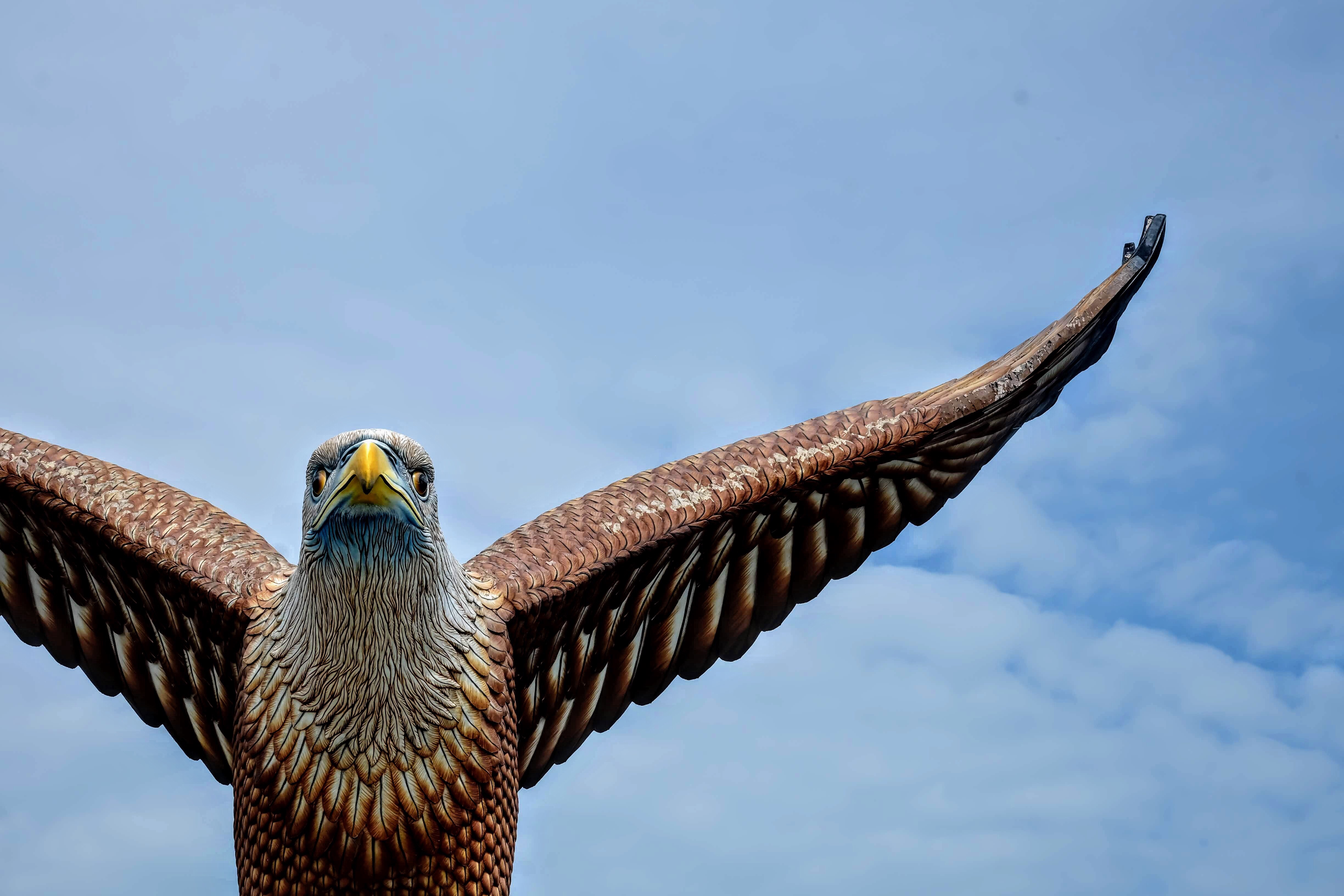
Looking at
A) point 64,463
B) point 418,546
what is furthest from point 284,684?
point 64,463

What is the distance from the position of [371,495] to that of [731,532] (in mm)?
2564

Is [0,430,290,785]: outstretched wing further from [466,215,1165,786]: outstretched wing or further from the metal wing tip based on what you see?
the metal wing tip

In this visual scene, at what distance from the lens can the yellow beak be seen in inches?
171

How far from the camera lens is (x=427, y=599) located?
470 cm

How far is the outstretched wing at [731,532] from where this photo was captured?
19.3 ft

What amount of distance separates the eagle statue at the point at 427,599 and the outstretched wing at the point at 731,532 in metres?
0.01

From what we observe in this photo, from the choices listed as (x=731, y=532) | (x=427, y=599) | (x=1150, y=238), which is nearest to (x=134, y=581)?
(x=427, y=599)

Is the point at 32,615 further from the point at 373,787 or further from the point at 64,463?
the point at 373,787

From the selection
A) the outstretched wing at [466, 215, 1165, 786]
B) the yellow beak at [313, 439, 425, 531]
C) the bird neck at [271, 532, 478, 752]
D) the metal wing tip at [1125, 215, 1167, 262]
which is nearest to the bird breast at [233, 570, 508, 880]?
the bird neck at [271, 532, 478, 752]

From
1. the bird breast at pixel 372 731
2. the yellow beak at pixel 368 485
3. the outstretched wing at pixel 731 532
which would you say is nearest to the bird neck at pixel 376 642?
the bird breast at pixel 372 731

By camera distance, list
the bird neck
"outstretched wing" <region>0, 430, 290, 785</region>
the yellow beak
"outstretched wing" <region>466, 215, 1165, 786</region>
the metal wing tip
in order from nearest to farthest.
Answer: the yellow beak → the bird neck → "outstretched wing" <region>0, 430, 290, 785</region> → "outstretched wing" <region>466, 215, 1165, 786</region> → the metal wing tip

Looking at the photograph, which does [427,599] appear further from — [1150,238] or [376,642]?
[1150,238]

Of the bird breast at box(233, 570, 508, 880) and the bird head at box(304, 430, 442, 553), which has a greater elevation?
the bird head at box(304, 430, 442, 553)

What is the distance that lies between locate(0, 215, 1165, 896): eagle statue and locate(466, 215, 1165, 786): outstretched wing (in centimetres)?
1
